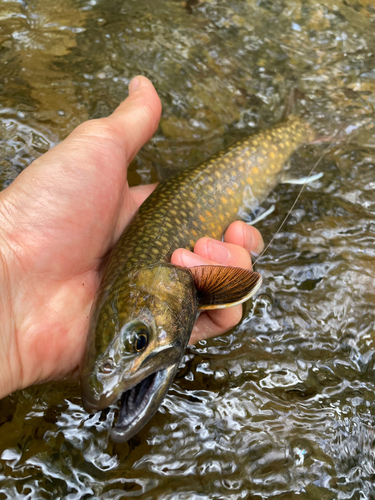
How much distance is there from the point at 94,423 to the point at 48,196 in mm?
1628

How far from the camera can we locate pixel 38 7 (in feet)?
19.1

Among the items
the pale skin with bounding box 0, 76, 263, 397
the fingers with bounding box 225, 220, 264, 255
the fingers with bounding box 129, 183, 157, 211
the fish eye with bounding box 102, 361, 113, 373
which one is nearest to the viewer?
the fish eye with bounding box 102, 361, 113, 373

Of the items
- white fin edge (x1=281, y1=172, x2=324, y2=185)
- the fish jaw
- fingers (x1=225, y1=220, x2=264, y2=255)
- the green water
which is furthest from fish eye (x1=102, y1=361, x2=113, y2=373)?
white fin edge (x1=281, y1=172, x2=324, y2=185)

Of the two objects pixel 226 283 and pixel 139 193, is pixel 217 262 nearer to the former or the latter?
pixel 226 283

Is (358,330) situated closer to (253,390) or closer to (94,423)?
(253,390)

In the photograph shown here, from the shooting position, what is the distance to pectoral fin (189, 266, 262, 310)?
268 cm

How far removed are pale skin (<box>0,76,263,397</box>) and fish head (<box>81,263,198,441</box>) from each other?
372 mm

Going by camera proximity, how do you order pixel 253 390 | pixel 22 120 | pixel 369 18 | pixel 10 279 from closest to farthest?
pixel 10 279 → pixel 253 390 → pixel 22 120 → pixel 369 18

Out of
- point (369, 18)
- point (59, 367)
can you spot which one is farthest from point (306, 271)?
point (369, 18)

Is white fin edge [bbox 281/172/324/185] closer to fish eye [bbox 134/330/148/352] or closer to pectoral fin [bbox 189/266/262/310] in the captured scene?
pectoral fin [bbox 189/266/262/310]

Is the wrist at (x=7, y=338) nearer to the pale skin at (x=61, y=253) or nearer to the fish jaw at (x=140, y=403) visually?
the pale skin at (x=61, y=253)

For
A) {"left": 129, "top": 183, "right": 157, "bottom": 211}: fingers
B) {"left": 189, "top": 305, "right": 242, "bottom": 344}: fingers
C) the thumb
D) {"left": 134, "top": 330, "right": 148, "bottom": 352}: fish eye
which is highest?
the thumb

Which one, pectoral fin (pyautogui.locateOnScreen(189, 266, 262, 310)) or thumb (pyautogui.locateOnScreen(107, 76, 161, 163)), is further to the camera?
thumb (pyautogui.locateOnScreen(107, 76, 161, 163))

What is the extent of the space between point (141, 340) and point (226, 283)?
70cm
